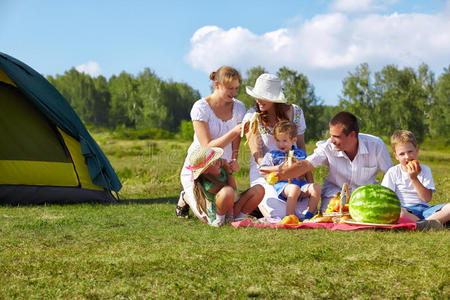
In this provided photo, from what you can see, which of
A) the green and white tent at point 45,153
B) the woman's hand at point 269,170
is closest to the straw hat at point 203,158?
the woman's hand at point 269,170

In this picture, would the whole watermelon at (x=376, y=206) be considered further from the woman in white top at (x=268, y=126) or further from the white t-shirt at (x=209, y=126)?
the white t-shirt at (x=209, y=126)

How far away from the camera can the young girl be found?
513 cm

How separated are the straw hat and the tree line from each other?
20039mm

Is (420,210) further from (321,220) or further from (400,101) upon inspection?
(400,101)

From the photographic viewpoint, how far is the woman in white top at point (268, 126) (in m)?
5.65

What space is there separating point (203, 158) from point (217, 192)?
1.84 ft

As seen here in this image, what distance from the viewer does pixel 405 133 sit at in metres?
5.07

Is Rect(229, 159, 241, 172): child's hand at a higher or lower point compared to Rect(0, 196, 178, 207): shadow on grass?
higher

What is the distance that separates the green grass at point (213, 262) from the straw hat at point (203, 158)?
0.66 metres

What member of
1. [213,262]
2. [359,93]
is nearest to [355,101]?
[359,93]

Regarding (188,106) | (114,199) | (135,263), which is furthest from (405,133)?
(188,106)

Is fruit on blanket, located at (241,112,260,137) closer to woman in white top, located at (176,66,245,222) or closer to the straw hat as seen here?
woman in white top, located at (176,66,245,222)

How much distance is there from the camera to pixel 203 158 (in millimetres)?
5051

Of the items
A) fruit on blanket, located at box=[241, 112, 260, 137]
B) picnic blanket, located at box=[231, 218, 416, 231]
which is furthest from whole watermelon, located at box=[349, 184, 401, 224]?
fruit on blanket, located at box=[241, 112, 260, 137]
